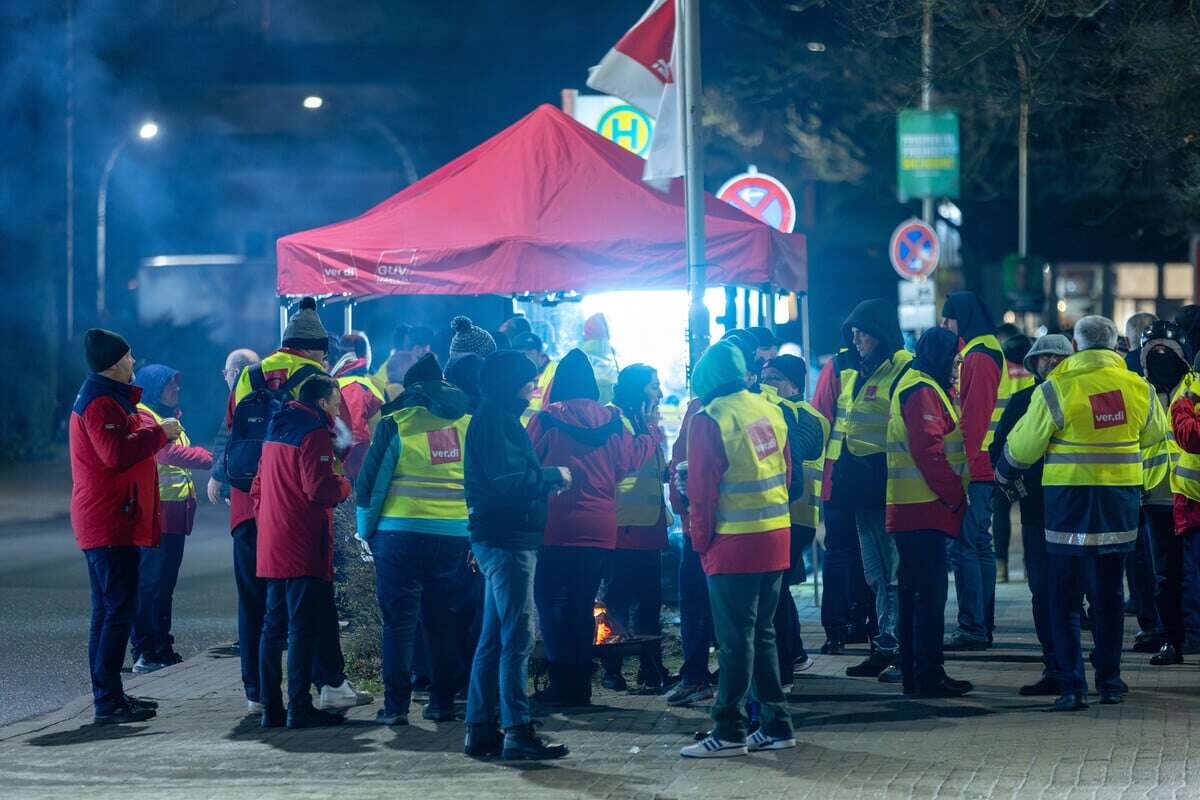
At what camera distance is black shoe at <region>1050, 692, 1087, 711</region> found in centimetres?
884

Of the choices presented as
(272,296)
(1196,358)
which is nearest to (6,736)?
(1196,358)

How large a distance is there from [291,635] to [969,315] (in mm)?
4922

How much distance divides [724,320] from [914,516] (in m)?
5.51

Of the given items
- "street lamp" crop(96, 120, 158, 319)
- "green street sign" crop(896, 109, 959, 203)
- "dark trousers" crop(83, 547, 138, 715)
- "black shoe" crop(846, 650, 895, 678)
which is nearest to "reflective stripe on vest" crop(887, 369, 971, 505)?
"black shoe" crop(846, 650, 895, 678)

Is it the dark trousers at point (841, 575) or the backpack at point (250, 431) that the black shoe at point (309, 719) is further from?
the dark trousers at point (841, 575)

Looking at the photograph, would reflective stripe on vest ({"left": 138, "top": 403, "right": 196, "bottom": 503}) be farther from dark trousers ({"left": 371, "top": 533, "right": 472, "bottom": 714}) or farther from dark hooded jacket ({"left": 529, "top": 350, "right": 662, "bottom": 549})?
dark hooded jacket ({"left": 529, "top": 350, "right": 662, "bottom": 549})

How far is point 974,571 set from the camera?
11219mm


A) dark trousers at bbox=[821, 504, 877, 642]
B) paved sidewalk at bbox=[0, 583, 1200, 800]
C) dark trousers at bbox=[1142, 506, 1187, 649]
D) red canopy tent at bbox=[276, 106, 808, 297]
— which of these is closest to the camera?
paved sidewalk at bbox=[0, 583, 1200, 800]

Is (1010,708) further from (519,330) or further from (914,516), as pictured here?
(519,330)

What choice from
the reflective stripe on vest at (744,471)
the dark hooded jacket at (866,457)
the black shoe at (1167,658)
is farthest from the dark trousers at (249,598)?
the black shoe at (1167,658)

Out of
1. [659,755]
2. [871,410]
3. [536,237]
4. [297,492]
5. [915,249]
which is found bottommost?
[659,755]

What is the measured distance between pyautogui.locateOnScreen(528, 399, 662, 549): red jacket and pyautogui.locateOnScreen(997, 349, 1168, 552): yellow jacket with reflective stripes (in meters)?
2.06

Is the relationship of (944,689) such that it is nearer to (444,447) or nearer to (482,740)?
(482,740)

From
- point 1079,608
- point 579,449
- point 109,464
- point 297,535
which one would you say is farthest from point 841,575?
point 109,464
